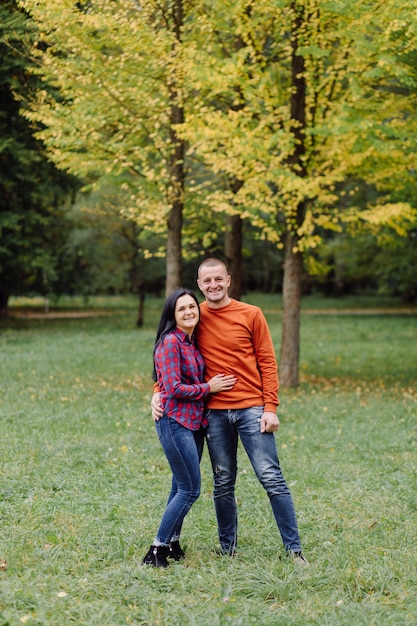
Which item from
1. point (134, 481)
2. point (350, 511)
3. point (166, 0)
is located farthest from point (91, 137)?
point (350, 511)

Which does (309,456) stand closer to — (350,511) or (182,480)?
(350,511)

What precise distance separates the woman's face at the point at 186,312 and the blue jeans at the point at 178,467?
2.03ft

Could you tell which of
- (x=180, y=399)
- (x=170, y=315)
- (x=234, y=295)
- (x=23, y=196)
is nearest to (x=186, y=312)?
Result: (x=170, y=315)

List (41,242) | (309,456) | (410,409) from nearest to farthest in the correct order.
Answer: (309,456) → (410,409) → (41,242)

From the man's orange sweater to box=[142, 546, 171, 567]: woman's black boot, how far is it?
3.28ft

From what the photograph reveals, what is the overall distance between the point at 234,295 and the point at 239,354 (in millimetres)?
10346

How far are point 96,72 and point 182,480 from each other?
883 centimetres

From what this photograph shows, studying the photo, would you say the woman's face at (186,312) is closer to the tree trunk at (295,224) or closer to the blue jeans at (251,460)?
the blue jeans at (251,460)

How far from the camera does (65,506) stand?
598 centimetres

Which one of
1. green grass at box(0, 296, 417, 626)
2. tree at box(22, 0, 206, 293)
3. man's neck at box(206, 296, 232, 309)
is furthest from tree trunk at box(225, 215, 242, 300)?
man's neck at box(206, 296, 232, 309)

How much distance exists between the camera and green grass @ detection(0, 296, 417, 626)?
4.14 meters

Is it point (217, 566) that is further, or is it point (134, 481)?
point (134, 481)

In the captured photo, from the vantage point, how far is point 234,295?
49.5ft

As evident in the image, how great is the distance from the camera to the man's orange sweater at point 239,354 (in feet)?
15.7
